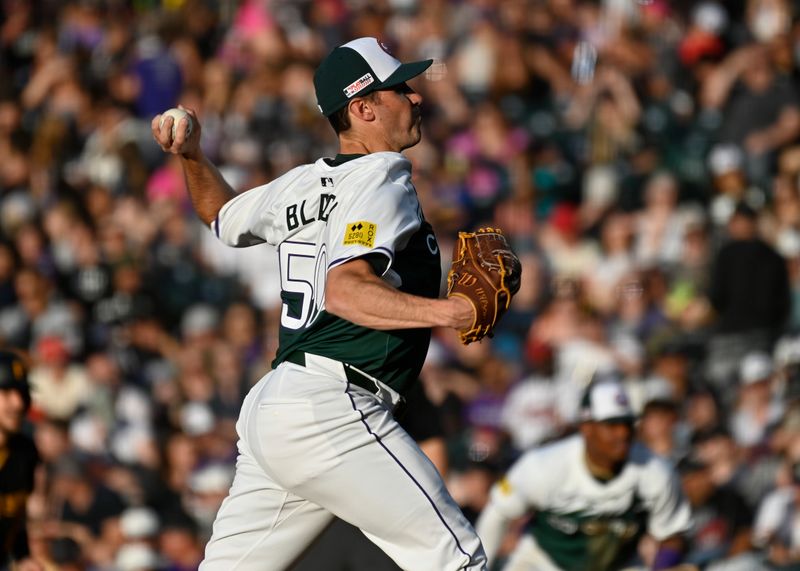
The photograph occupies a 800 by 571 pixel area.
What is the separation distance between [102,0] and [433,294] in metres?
13.1

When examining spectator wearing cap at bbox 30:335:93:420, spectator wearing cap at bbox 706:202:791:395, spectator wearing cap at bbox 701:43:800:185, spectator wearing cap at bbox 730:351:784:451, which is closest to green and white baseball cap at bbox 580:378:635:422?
spectator wearing cap at bbox 730:351:784:451

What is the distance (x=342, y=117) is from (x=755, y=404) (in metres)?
5.85

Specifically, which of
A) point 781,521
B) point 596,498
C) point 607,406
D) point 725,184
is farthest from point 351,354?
point 725,184

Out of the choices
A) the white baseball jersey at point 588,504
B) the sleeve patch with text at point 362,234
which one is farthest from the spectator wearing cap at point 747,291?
the sleeve patch with text at point 362,234

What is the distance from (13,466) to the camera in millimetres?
6816

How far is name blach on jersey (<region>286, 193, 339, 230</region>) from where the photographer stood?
4832 millimetres

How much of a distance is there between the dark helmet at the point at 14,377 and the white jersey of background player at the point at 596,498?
2.40 metres

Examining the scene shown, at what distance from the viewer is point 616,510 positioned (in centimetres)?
764

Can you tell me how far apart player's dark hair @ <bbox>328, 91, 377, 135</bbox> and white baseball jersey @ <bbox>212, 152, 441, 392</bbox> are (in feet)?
0.49

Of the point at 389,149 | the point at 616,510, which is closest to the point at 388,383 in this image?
the point at 389,149

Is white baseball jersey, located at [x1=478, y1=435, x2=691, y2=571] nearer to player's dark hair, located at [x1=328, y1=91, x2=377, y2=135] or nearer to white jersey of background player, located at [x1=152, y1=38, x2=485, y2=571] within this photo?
white jersey of background player, located at [x1=152, y1=38, x2=485, y2=571]

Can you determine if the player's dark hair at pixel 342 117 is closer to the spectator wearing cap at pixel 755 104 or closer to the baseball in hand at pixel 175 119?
the baseball in hand at pixel 175 119

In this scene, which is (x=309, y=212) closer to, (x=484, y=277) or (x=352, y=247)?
(x=352, y=247)

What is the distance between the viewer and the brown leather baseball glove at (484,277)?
4555mm
